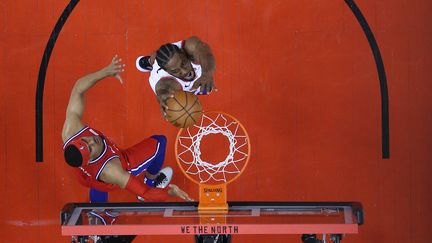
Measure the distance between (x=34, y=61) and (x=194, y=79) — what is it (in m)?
1.99

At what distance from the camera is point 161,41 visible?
369 inches

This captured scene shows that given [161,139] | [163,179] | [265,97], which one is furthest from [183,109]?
[265,97]

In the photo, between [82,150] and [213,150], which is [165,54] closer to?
[82,150]

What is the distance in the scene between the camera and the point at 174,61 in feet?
25.9

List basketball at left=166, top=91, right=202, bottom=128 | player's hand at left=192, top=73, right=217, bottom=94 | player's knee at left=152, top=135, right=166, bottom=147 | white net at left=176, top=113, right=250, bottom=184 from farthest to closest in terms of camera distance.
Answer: white net at left=176, top=113, right=250, bottom=184
player's knee at left=152, top=135, right=166, bottom=147
basketball at left=166, top=91, right=202, bottom=128
player's hand at left=192, top=73, right=217, bottom=94

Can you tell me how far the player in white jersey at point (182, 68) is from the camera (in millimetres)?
7852

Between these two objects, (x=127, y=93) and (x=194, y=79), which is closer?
(x=194, y=79)

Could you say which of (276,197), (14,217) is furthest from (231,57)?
(14,217)

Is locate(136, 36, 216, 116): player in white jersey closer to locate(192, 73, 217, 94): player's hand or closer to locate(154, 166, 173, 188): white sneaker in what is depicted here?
locate(192, 73, 217, 94): player's hand

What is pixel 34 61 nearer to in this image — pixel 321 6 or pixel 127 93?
pixel 127 93

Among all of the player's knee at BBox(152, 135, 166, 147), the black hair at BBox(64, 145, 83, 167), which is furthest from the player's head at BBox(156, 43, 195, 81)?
the black hair at BBox(64, 145, 83, 167)

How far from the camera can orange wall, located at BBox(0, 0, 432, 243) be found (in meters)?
9.29

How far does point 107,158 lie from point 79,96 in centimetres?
63

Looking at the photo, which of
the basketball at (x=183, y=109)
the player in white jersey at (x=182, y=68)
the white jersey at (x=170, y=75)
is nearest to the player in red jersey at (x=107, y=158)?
the white jersey at (x=170, y=75)
